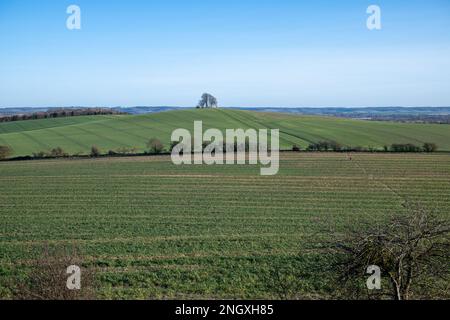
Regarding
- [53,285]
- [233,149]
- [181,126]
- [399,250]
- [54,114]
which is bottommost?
[53,285]

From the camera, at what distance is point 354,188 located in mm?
28406

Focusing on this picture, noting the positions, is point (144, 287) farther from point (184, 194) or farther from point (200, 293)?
point (184, 194)

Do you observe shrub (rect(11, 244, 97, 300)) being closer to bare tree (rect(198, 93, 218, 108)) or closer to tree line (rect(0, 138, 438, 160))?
tree line (rect(0, 138, 438, 160))

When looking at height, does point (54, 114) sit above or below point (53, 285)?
above

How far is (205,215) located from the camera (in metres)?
21.5

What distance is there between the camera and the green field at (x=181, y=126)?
2235 inches

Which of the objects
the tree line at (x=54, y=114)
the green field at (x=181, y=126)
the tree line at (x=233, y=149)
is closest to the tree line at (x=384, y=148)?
the tree line at (x=233, y=149)

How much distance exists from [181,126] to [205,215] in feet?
171

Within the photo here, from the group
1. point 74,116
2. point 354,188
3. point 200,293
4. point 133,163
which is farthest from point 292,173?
point 74,116

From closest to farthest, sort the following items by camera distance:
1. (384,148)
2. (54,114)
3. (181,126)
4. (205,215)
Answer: (205,215) < (384,148) < (181,126) < (54,114)

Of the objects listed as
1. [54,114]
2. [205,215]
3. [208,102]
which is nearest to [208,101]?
[208,102]

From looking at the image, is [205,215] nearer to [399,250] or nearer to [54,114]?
[399,250]

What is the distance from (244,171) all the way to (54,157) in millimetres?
26483
